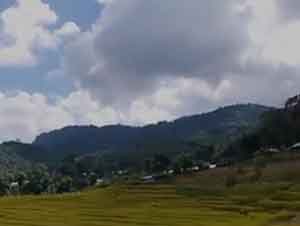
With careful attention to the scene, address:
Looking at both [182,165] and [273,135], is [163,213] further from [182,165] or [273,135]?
[273,135]

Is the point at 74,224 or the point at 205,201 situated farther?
the point at 205,201

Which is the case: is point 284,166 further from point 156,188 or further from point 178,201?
point 178,201

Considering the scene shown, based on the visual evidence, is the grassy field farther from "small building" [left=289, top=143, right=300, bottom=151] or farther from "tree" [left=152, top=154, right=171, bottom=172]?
"tree" [left=152, top=154, right=171, bottom=172]

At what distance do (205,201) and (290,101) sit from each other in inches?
4110

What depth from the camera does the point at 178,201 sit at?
7912 cm

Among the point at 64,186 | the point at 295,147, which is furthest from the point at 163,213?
the point at 64,186

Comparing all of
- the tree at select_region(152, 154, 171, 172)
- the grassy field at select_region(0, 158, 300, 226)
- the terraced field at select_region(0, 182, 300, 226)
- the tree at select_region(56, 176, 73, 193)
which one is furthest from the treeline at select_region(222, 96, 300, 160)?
the terraced field at select_region(0, 182, 300, 226)

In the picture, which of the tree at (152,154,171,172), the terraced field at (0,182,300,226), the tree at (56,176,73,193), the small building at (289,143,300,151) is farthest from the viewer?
the tree at (152,154,171,172)

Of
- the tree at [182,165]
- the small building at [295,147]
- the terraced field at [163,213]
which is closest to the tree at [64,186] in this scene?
the tree at [182,165]

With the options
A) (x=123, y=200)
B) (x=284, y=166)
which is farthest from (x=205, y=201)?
(x=284, y=166)

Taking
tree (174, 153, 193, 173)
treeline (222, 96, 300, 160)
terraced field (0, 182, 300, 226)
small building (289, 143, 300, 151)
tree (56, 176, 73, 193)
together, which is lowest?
terraced field (0, 182, 300, 226)

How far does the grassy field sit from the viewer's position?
2060 inches

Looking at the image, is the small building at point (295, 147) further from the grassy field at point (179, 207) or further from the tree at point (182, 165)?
the grassy field at point (179, 207)

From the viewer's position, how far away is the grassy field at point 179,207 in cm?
5231
